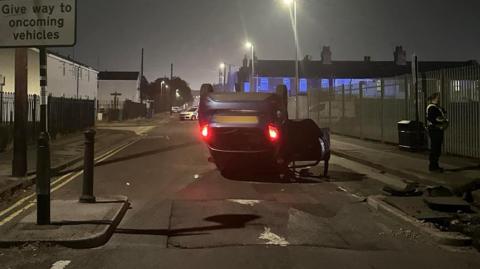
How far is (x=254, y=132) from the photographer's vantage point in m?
12.4

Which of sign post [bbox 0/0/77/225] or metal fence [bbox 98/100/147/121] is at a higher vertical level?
metal fence [bbox 98/100/147/121]

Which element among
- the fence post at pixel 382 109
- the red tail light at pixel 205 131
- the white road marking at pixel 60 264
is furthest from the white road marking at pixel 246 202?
the fence post at pixel 382 109

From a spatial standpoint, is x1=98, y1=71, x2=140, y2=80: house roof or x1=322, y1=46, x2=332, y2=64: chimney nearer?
x1=322, y1=46, x2=332, y2=64: chimney

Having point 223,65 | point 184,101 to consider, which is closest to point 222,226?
point 223,65

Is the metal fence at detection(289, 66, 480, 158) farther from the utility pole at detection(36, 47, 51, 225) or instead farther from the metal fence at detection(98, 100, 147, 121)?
the metal fence at detection(98, 100, 147, 121)

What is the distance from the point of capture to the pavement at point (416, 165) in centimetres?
1205

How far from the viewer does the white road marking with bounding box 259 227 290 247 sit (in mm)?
7031

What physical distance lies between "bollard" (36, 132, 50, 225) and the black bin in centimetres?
1351

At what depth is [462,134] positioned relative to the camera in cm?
1639

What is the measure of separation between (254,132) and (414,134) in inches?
315

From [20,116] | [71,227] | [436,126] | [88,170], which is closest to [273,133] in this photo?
[436,126]

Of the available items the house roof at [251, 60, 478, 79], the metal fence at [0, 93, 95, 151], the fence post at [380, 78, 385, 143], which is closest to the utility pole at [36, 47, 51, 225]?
the metal fence at [0, 93, 95, 151]

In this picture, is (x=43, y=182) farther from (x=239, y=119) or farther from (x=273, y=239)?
(x=239, y=119)

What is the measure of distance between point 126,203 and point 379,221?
4.13 metres
